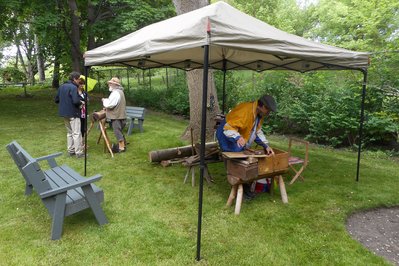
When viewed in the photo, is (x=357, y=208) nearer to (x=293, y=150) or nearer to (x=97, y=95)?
(x=293, y=150)

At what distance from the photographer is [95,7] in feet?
52.6

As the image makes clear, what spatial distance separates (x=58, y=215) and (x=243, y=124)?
2.58 m

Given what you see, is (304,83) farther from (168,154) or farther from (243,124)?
(243,124)

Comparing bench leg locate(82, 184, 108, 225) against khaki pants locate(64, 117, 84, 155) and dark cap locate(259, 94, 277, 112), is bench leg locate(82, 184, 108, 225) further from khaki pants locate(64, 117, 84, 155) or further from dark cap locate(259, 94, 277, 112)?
khaki pants locate(64, 117, 84, 155)

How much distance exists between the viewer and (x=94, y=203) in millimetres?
3750

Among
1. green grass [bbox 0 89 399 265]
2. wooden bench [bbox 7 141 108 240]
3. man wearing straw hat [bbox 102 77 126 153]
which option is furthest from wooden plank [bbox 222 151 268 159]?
man wearing straw hat [bbox 102 77 126 153]

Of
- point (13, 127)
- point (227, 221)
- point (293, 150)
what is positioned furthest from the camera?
point (13, 127)

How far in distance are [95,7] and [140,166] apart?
41.0ft

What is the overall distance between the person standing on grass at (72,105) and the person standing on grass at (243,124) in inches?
138

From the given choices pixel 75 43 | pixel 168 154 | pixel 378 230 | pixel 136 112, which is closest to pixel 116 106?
pixel 168 154

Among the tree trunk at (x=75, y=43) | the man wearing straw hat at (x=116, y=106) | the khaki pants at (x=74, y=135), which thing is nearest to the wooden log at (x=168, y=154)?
the man wearing straw hat at (x=116, y=106)

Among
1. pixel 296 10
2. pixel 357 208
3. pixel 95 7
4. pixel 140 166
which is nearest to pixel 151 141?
pixel 140 166

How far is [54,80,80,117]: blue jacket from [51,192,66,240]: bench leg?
3.47 m

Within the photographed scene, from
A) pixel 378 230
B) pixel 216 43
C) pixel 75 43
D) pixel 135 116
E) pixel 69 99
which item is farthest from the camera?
pixel 75 43
